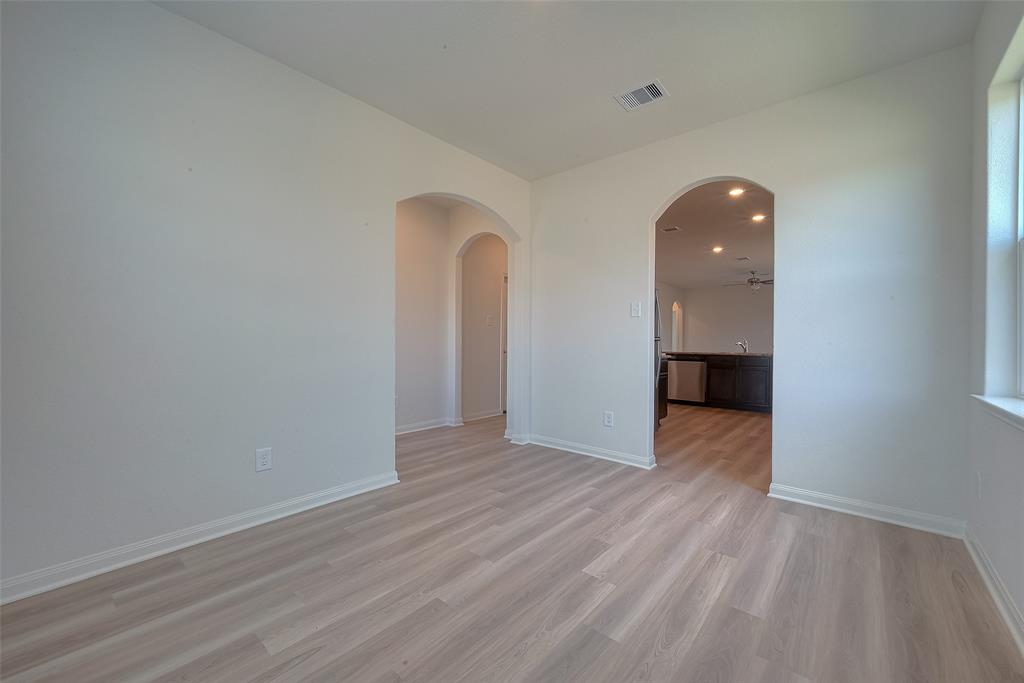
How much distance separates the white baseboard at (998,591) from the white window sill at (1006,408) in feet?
2.04

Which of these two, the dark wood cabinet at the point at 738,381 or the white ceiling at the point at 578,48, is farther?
the dark wood cabinet at the point at 738,381

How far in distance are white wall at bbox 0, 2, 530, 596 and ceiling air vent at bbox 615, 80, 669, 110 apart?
5.46 feet

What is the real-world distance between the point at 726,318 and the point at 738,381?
5660 mm

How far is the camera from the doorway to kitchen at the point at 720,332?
12.6 feet

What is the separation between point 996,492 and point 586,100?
9.28 ft

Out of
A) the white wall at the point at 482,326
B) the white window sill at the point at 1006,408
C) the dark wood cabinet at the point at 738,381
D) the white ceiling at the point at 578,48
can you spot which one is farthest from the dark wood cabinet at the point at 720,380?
the white window sill at the point at 1006,408

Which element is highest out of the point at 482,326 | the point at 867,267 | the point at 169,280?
the point at 867,267

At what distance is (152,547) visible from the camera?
1.84 meters

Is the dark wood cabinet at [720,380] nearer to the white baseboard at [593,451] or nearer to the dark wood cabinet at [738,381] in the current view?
the dark wood cabinet at [738,381]

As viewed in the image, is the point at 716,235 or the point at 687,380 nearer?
the point at 716,235

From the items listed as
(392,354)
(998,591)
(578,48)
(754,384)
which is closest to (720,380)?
(754,384)

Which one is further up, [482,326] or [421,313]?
[421,313]

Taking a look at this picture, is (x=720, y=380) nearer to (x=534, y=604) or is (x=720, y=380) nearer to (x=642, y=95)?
(x=642, y=95)

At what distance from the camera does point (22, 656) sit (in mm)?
1258
